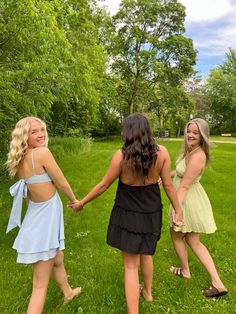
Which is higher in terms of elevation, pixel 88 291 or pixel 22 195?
pixel 22 195

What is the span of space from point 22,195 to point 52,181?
0.28 metres

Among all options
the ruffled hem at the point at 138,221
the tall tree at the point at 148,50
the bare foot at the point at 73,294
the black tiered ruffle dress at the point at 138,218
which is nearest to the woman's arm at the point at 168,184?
the black tiered ruffle dress at the point at 138,218

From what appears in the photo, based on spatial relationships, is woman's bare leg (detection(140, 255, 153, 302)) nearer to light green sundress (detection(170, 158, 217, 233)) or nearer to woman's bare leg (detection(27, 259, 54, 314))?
light green sundress (detection(170, 158, 217, 233))

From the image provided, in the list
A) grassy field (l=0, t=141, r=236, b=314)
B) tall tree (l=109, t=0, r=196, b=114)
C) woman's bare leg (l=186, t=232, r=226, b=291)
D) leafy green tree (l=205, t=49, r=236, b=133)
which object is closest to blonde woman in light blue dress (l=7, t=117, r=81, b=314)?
grassy field (l=0, t=141, r=236, b=314)

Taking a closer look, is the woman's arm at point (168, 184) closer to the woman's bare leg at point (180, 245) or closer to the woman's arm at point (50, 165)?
the woman's bare leg at point (180, 245)

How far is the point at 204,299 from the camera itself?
139 inches

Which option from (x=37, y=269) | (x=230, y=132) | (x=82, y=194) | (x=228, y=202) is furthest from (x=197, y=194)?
(x=230, y=132)

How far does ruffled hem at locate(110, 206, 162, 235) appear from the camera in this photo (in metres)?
2.87

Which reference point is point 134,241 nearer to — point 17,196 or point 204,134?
point 17,196

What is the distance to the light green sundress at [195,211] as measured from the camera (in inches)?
141

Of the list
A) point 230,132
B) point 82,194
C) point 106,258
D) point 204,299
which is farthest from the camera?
point 230,132

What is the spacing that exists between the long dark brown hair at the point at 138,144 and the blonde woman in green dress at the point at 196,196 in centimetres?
88

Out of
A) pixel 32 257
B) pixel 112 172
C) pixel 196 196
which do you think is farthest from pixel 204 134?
pixel 32 257

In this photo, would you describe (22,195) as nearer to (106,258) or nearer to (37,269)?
(37,269)
